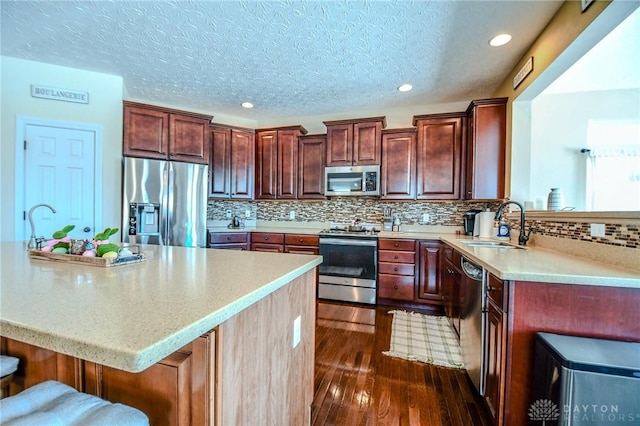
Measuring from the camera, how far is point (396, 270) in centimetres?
319

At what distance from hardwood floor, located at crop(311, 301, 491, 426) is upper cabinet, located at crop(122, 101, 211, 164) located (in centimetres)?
271

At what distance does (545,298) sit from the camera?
1222 mm

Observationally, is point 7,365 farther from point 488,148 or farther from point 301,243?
point 488,148

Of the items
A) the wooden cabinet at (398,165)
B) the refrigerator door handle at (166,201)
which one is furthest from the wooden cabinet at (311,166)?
the refrigerator door handle at (166,201)

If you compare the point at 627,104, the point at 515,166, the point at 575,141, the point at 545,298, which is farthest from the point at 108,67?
the point at 627,104

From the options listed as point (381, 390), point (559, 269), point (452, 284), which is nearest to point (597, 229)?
point (559, 269)

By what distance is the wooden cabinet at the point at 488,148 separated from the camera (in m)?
2.83

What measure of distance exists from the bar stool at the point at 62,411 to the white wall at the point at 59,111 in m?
2.78

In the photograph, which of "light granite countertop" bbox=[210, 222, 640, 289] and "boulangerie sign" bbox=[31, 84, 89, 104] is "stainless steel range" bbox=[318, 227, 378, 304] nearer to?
"light granite countertop" bbox=[210, 222, 640, 289]

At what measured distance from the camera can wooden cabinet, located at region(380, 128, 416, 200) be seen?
3426mm

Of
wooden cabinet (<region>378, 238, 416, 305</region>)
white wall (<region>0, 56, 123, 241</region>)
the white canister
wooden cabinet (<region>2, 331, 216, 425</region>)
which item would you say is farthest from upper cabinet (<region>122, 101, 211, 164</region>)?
the white canister

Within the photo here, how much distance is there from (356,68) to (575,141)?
103 inches

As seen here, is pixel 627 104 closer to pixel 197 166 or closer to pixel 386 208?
pixel 386 208

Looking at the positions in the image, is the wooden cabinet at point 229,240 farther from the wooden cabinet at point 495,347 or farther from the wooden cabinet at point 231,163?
the wooden cabinet at point 495,347
